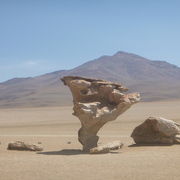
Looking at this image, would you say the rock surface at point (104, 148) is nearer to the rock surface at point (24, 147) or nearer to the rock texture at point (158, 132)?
the rock texture at point (158, 132)

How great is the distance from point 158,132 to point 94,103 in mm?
3844

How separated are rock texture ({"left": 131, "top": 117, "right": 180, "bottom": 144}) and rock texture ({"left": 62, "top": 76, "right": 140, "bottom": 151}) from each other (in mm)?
1897

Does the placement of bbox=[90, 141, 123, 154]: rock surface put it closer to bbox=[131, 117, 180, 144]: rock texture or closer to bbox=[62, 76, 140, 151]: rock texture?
bbox=[62, 76, 140, 151]: rock texture

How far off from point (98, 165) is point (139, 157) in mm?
2298

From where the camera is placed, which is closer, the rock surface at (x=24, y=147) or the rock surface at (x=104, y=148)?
the rock surface at (x=104, y=148)

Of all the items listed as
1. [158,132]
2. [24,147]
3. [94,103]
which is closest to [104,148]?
[94,103]

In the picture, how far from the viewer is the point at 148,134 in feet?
68.9

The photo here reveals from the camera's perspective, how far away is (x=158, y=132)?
20734 mm

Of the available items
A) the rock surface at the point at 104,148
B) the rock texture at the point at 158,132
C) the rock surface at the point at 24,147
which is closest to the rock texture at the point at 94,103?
the rock surface at the point at 104,148

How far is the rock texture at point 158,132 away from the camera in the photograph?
20312 mm

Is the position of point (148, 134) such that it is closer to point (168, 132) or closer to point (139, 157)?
point (168, 132)

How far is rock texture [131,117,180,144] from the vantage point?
66.6ft

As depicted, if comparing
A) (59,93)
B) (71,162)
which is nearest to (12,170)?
(71,162)

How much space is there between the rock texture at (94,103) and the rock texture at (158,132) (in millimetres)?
1897
